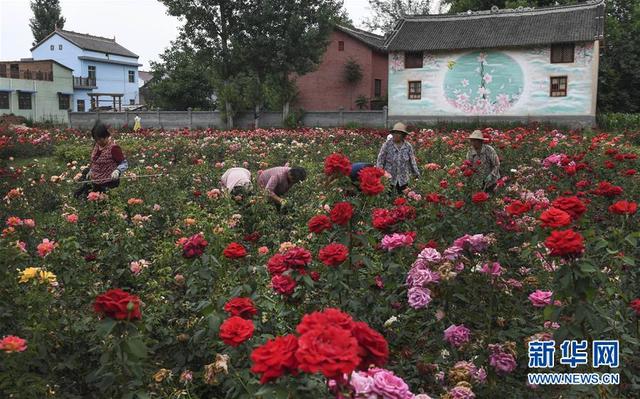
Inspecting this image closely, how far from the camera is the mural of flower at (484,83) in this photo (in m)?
28.3

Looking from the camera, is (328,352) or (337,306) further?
(337,306)

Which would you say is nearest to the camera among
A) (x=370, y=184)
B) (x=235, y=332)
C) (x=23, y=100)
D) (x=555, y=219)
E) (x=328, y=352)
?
(x=328, y=352)

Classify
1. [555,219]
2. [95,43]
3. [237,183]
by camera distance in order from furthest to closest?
1. [95,43]
2. [237,183]
3. [555,219]

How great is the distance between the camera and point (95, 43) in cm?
5406

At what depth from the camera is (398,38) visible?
3064 cm

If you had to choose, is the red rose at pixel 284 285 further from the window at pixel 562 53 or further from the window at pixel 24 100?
the window at pixel 24 100

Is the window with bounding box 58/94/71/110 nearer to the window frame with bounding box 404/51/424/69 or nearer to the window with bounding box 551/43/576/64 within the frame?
the window frame with bounding box 404/51/424/69

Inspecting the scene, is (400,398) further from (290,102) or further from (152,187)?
(290,102)

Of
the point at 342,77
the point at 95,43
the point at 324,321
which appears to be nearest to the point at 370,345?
the point at 324,321

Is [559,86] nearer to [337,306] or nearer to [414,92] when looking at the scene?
[414,92]

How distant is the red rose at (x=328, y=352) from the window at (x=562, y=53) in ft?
97.0

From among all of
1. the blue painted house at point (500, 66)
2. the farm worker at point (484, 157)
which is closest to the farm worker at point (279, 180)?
the farm worker at point (484, 157)

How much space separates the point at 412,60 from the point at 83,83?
1252 inches

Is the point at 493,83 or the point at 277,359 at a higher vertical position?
the point at 493,83
